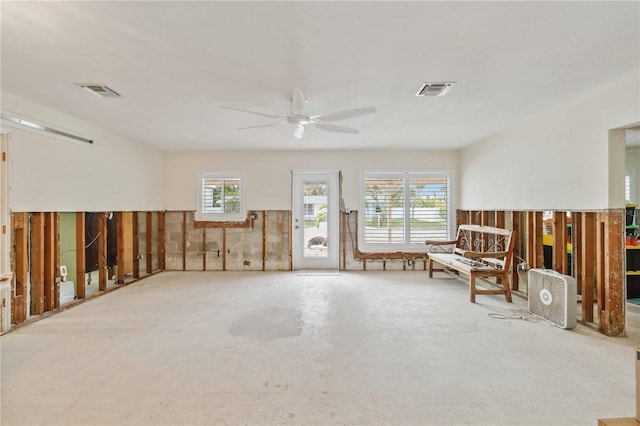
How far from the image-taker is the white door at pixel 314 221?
5949mm

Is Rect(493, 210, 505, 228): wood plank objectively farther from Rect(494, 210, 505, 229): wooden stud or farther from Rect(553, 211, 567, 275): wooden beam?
Rect(553, 211, 567, 275): wooden beam

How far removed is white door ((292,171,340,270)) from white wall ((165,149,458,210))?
8.1 inches

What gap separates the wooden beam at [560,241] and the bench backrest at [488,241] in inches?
18.9

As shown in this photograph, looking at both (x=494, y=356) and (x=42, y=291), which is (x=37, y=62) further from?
(x=494, y=356)

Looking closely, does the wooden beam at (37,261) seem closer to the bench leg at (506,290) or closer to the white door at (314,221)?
the white door at (314,221)

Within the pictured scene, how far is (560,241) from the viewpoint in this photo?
3521 millimetres

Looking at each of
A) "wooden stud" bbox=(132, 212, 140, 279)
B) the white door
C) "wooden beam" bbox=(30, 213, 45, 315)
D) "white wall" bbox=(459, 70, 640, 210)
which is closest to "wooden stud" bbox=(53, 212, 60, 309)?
"wooden beam" bbox=(30, 213, 45, 315)

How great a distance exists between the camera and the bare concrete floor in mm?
1762

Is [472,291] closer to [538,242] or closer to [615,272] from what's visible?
→ [538,242]

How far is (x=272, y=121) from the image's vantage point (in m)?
3.89

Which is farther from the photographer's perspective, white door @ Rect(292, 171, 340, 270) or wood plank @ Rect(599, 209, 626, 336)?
white door @ Rect(292, 171, 340, 270)

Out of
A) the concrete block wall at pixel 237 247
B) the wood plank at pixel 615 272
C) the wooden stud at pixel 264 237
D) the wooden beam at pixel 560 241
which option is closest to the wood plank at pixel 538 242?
the wooden beam at pixel 560 241

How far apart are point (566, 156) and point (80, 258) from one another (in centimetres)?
623

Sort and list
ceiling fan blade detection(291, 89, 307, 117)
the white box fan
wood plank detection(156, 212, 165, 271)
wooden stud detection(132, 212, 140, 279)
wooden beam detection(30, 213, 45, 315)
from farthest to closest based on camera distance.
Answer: wood plank detection(156, 212, 165, 271) → wooden stud detection(132, 212, 140, 279) → wooden beam detection(30, 213, 45, 315) → the white box fan → ceiling fan blade detection(291, 89, 307, 117)
